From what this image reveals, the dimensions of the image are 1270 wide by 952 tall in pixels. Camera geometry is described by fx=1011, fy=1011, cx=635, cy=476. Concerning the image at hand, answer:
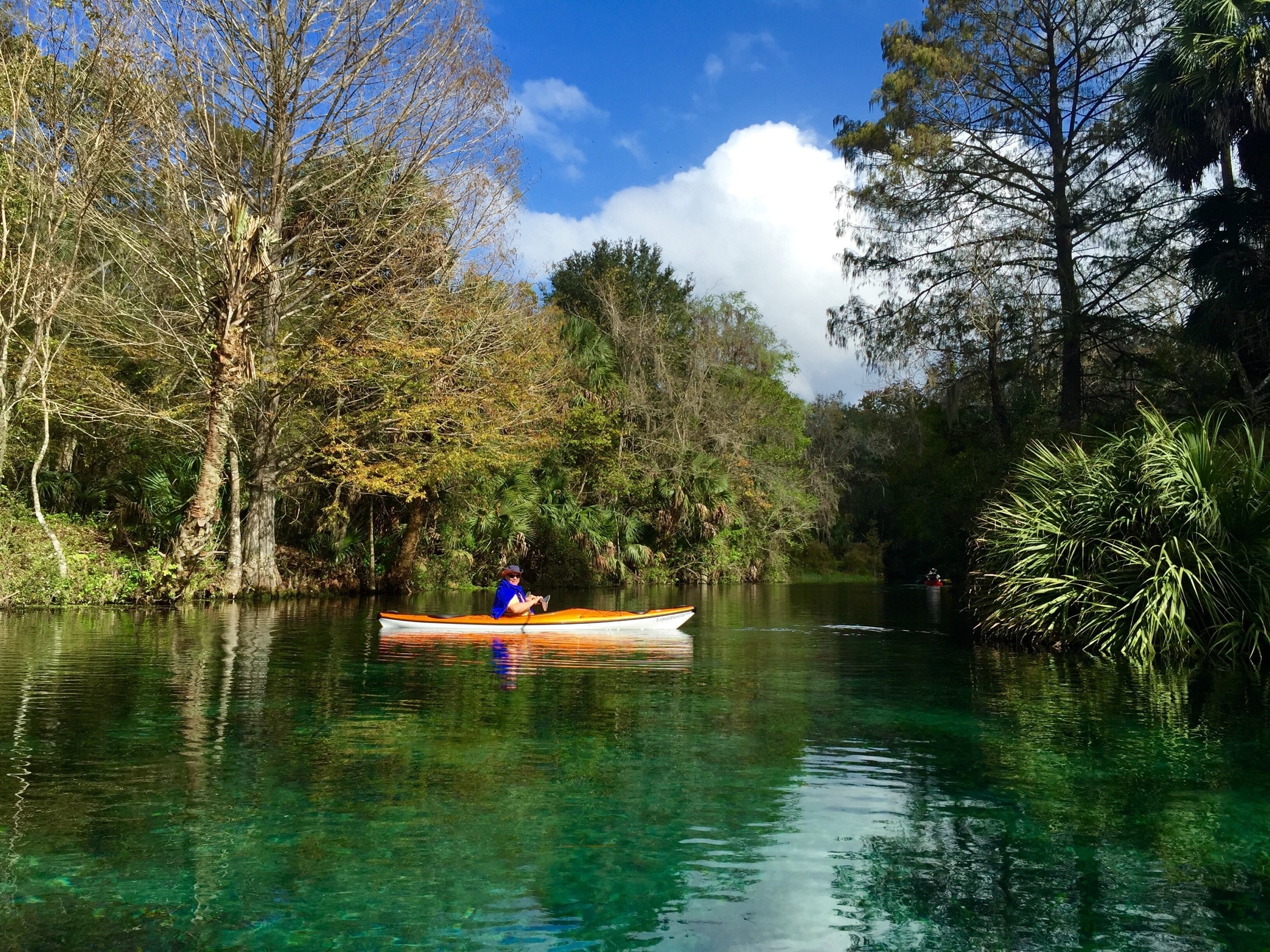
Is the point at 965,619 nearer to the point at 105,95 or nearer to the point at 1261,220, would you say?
the point at 1261,220

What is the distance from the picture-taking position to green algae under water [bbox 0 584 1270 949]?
4.30 metres

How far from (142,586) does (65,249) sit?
26.6ft

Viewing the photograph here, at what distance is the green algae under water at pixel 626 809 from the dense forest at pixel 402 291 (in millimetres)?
7159

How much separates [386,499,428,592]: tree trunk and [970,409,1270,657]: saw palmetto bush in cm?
1588

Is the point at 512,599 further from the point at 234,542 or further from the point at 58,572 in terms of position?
the point at 58,572

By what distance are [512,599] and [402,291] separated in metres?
10.5

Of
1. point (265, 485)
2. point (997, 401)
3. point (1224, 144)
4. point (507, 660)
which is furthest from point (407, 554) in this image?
point (1224, 144)

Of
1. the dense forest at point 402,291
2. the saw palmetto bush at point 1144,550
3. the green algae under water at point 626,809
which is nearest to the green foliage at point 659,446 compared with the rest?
the dense forest at point 402,291

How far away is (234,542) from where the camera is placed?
821 inches

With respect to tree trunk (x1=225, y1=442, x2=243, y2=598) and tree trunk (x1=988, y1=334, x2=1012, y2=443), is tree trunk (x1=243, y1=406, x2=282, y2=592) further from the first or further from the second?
tree trunk (x1=988, y1=334, x2=1012, y2=443)

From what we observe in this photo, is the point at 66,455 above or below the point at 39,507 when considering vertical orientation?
above

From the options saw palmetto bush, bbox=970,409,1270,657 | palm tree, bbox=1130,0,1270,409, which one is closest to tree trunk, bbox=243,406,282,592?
saw palmetto bush, bbox=970,409,1270,657

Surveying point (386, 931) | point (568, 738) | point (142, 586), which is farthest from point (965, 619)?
point (386, 931)

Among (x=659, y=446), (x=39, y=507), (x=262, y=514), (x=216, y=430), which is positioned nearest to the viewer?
(x=39, y=507)
